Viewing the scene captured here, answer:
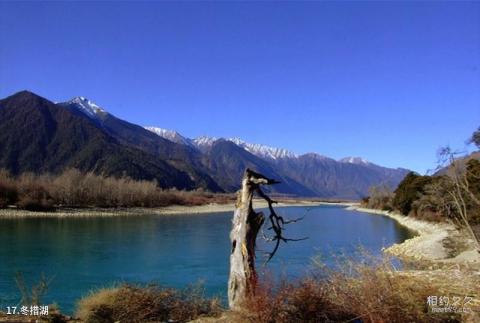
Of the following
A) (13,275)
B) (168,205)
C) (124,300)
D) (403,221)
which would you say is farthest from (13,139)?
(124,300)

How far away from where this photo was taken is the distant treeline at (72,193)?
228ft

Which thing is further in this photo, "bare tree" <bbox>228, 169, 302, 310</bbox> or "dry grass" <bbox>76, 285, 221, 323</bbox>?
"dry grass" <bbox>76, 285, 221, 323</bbox>

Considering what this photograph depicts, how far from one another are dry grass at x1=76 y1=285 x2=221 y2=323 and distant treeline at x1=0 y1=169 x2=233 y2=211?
209ft

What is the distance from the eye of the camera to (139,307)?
409 inches

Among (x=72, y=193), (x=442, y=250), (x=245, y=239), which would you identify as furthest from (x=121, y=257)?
(x=72, y=193)

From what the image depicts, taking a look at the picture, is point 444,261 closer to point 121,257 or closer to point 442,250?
point 442,250

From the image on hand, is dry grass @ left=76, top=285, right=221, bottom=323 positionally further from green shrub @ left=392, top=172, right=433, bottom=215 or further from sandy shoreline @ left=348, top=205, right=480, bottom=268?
green shrub @ left=392, top=172, right=433, bottom=215

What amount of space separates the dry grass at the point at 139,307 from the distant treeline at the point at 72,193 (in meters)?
63.8

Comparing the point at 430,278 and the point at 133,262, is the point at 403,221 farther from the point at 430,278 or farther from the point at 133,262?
the point at 430,278

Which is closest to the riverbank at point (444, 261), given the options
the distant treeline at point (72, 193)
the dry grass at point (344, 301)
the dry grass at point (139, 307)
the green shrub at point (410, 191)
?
the dry grass at point (344, 301)

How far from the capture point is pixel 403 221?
59719 millimetres

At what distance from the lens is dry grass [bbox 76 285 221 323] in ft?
33.2

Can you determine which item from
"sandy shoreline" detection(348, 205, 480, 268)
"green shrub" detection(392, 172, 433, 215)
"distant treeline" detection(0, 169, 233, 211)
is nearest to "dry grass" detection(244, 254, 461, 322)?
"sandy shoreline" detection(348, 205, 480, 268)

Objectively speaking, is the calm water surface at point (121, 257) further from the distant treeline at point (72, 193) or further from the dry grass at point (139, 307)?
the distant treeline at point (72, 193)
